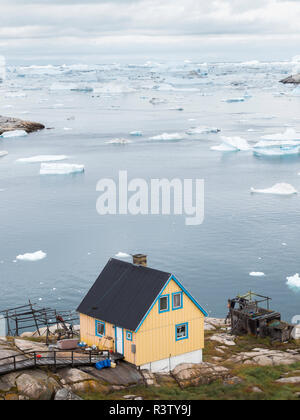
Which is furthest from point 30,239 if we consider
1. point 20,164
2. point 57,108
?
point 57,108

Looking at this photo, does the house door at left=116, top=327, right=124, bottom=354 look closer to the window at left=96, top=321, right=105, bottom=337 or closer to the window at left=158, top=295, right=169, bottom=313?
the window at left=96, top=321, right=105, bottom=337

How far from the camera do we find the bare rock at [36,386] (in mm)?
21312

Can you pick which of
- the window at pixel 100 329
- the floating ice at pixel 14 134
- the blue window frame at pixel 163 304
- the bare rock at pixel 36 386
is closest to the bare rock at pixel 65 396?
the bare rock at pixel 36 386

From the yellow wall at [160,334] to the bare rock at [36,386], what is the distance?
428cm

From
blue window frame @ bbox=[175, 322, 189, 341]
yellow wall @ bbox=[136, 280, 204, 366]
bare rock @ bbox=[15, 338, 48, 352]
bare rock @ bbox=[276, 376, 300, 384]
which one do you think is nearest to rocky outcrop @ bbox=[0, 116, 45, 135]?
bare rock @ bbox=[15, 338, 48, 352]

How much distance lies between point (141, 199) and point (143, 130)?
47572 mm

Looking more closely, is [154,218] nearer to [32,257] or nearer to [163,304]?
[32,257]

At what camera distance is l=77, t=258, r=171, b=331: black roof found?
2566 cm

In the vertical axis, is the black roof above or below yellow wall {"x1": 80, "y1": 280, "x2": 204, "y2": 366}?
above

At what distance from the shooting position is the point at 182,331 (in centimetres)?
2702

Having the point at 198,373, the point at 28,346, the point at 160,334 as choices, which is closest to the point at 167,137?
the point at 28,346

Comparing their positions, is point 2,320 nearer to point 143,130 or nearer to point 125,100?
point 143,130

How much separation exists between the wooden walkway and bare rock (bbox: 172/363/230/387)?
2641 mm
